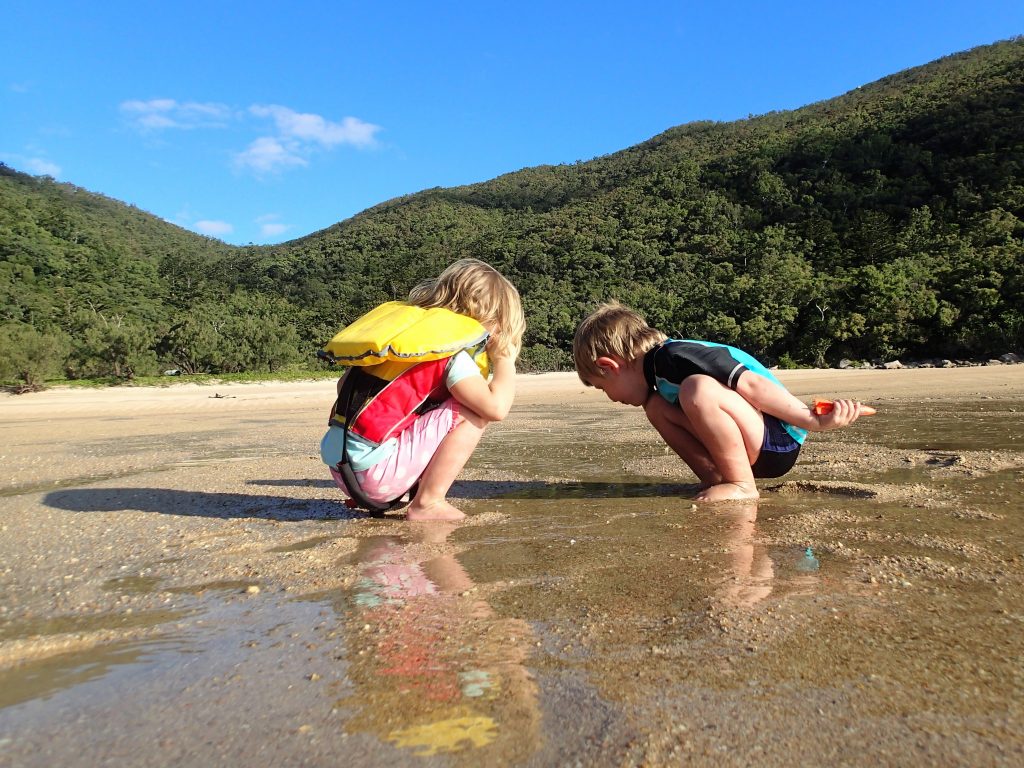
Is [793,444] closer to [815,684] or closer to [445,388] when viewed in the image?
[445,388]

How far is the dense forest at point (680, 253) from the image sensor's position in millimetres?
28266

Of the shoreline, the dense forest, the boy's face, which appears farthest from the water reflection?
the dense forest

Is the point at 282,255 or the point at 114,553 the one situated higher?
the point at 282,255

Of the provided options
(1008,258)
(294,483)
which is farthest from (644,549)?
(1008,258)

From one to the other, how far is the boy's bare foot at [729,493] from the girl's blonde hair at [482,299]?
98 cm

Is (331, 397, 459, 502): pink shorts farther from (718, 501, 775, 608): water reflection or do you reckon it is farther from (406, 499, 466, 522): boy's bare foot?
(718, 501, 775, 608): water reflection

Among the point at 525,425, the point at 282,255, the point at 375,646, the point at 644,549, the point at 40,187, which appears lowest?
the point at 525,425

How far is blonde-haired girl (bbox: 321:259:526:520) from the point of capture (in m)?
2.56

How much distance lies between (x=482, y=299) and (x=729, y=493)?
1.27 metres

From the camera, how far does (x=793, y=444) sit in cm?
303

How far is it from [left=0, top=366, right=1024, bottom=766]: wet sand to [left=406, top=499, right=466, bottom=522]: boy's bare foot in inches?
3.4

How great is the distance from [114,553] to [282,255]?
82.6 m

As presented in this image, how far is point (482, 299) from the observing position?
2.71 meters

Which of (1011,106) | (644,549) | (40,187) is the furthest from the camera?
(40,187)
